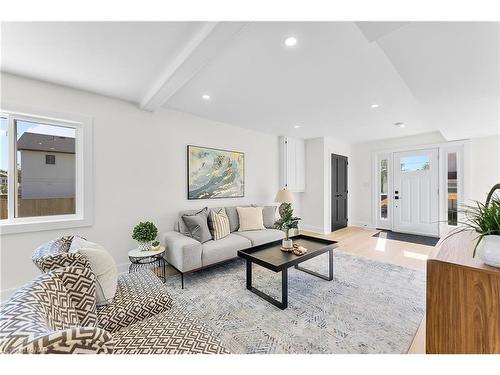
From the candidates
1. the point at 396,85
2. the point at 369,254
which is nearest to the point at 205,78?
the point at 396,85

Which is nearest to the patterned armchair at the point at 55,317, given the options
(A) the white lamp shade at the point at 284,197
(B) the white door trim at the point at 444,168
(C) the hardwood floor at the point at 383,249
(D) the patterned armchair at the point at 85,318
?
(D) the patterned armchair at the point at 85,318

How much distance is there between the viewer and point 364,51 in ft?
Result: 6.05

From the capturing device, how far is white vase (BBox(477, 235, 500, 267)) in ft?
3.07

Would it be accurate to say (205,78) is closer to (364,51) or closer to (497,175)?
(364,51)

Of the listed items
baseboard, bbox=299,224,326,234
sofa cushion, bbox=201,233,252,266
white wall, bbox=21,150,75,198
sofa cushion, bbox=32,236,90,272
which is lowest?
baseboard, bbox=299,224,326,234

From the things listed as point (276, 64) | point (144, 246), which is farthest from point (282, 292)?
point (276, 64)

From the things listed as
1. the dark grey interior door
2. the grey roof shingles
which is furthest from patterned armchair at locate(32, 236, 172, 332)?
the dark grey interior door

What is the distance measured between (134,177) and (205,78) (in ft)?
5.37

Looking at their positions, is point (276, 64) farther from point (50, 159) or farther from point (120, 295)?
point (50, 159)

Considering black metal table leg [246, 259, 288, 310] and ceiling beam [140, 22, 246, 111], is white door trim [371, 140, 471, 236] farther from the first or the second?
ceiling beam [140, 22, 246, 111]

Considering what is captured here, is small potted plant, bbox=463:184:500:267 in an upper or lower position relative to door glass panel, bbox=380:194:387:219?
upper

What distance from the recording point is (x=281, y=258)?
2.28m

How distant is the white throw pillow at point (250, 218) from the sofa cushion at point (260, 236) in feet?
0.36

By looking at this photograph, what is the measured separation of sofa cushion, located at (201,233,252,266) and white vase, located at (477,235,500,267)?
2.35 metres
